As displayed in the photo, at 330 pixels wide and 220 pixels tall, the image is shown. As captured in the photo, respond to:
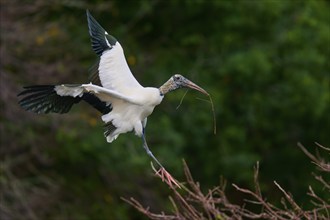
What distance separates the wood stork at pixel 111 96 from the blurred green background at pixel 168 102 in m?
5.05

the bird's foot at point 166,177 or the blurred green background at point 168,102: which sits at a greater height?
the bird's foot at point 166,177

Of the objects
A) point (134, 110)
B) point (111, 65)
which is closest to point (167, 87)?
point (134, 110)

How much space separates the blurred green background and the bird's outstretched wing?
491cm

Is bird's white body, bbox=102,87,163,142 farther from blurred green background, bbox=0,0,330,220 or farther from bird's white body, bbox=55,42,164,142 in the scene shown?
blurred green background, bbox=0,0,330,220

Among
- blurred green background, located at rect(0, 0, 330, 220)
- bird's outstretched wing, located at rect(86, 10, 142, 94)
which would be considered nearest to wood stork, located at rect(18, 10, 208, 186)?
bird's outstretched wing, located at rect(86, 10, 142, 94)

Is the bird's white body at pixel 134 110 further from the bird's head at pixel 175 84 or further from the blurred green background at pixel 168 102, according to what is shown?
the blurred green background at pixel 168 102

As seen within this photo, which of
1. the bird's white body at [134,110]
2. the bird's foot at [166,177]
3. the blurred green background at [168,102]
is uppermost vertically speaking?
the bird's white body at [134,110]

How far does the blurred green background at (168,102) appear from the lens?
949cm

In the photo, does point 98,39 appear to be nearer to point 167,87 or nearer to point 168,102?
point 167,87

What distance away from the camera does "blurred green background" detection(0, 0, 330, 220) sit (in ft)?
31.1

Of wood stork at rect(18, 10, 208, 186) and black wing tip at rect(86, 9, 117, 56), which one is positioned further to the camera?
black wing tip at rect(86, 9, 117, 56)

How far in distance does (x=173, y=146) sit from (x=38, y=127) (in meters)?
1.42

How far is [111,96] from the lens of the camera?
12.0 feet

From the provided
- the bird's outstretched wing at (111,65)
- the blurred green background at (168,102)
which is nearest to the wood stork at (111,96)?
the bird's outstretched wing at (111,65)
